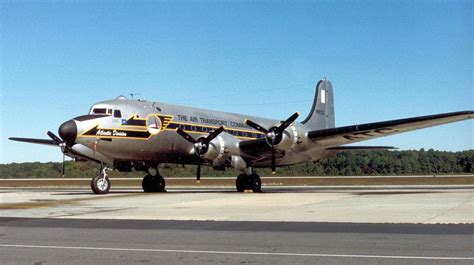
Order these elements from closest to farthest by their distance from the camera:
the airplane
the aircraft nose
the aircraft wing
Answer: the aircraft nose, the aircraft wing, the airplane

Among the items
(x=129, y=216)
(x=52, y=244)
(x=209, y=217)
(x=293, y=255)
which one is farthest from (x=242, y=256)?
(x=129, y=216)

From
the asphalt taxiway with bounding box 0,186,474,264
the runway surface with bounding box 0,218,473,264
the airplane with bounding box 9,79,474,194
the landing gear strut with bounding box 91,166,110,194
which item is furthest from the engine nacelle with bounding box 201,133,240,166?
the runway surface with bounding box 0,218,473,264

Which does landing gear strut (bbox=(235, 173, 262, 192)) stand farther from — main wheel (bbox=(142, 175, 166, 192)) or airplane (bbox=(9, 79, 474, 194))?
main wheel (bbox=(142, 175, 166, 192))

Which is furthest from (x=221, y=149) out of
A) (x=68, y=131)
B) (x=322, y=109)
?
(x=322, y=109)

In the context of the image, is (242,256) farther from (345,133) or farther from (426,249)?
(345,133)

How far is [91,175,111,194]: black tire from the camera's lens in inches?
1116

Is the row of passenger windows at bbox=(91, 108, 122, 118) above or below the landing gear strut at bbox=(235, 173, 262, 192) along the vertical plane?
above

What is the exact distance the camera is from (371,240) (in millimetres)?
10633

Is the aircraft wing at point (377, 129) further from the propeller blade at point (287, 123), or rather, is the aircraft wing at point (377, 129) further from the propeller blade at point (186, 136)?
the propeller blade at point (186, 136)

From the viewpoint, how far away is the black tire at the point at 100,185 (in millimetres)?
28344

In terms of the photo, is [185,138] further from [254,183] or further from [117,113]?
[254,183]

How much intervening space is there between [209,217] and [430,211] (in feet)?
20.4

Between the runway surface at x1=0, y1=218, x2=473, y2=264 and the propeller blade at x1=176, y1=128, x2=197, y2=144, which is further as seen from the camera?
the propeller blade at x1=176, y1=128, x2=197, y2=144

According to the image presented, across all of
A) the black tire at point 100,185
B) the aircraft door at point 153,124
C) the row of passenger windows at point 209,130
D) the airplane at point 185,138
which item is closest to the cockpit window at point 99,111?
the airplane at point 185,138
